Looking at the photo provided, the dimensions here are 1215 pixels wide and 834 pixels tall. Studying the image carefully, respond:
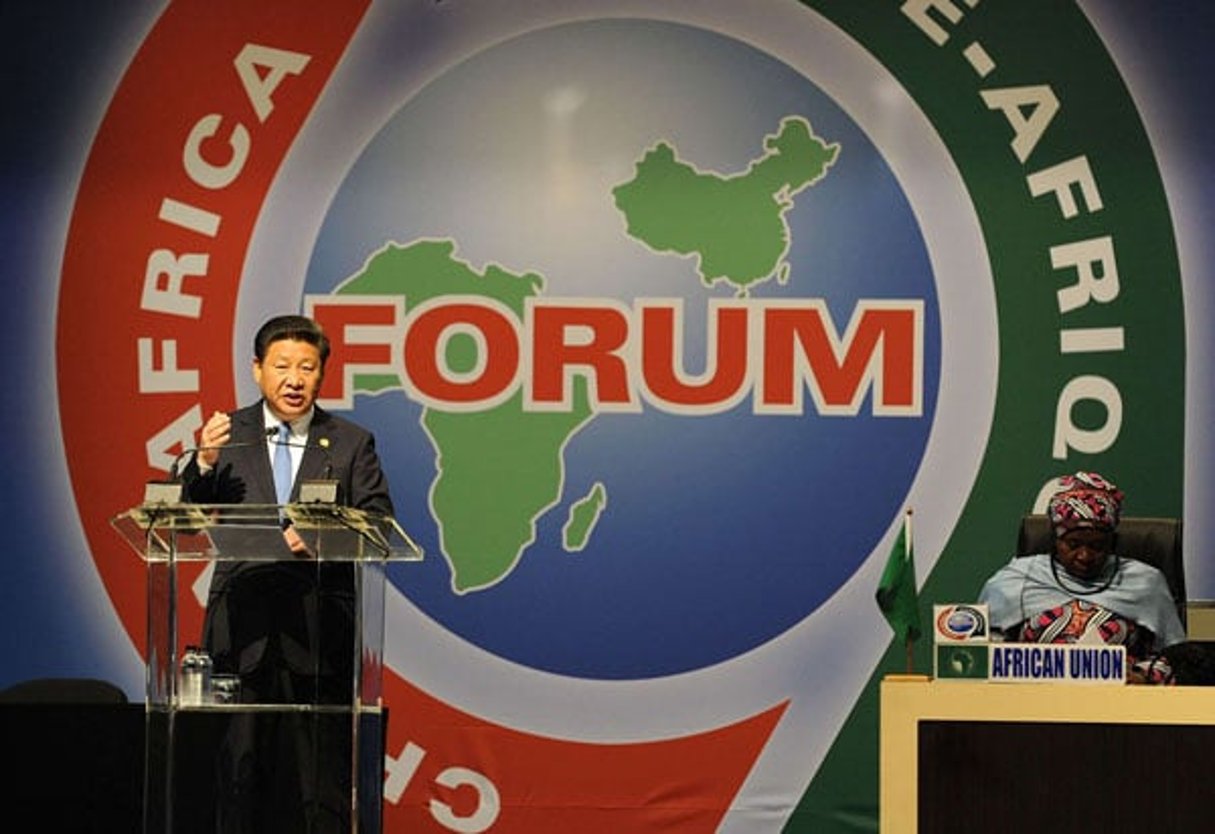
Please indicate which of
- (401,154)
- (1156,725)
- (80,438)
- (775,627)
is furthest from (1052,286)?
(80,438)

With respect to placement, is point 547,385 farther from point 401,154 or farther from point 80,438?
point 80,438

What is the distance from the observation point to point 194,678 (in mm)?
4180

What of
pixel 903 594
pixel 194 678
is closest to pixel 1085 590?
pixel 903 594

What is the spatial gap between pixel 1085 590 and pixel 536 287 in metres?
1.77

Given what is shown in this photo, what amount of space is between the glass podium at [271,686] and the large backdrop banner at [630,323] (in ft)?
7.28

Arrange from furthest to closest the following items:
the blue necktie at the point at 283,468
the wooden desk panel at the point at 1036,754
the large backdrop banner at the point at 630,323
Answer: the large backdrop banner at the point at 630,323, the blue necktie at the point at 283,468, the wooden desk panel at the point at 1036,754

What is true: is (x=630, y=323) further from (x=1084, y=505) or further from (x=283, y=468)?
(x=283, y=468)

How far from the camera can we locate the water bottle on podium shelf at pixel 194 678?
164 inches

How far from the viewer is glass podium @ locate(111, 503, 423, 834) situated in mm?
4145

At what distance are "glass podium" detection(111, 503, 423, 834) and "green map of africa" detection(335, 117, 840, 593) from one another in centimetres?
221

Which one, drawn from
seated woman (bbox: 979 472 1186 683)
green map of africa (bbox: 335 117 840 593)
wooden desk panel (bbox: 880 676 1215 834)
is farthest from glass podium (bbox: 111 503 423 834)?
green map of africa (bbox: 335 117 840 593)

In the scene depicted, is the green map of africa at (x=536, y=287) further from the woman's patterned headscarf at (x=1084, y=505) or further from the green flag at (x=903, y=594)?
the green flag at (x=903, y=594)

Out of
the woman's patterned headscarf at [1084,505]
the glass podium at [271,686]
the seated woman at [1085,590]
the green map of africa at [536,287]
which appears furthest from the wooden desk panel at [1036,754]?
the green map of africa at [536,287]

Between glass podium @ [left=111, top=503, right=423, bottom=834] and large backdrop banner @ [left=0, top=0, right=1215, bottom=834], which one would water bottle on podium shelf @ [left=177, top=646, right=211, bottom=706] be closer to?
glass podium @ [left=111, top=503, right=423, bottom=834]
